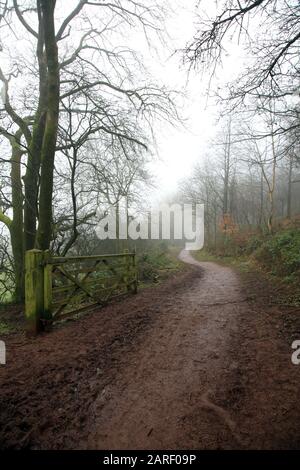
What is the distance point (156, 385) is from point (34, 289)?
9.05ft

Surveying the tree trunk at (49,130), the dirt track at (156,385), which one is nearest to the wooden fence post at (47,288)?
the dirt track at (156,385)

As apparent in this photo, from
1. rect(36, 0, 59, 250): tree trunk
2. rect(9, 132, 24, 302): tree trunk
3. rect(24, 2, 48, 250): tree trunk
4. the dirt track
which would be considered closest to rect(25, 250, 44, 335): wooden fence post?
the dirt track

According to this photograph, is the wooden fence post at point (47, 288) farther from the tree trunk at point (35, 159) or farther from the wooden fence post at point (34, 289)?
the tree trunk at point (35, 159)

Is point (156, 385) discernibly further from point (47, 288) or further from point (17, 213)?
point (17, 213)

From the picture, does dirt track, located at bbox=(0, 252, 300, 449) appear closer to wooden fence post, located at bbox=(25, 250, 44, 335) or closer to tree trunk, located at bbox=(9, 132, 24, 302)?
wooden fence post, located at bbox=(25, 250, 44, 335)

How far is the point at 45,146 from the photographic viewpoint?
21.7 ft

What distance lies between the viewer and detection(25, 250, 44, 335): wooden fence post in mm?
4590

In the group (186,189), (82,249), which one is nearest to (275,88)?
(82,249)

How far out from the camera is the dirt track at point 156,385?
2277mm

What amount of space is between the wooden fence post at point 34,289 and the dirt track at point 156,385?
0.36 m

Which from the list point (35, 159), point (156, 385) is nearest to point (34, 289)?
point (156, 385)

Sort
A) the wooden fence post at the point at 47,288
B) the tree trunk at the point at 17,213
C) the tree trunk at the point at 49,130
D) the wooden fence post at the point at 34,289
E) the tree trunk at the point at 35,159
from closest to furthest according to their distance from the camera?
the wooden fence post at the point at 34,289 → the wooden fence post at the point at 47,288 → the tree trunk at the point at 49,130 → the tree trunk at the point at 35,159 → the tree trunk at the point at 17,213
